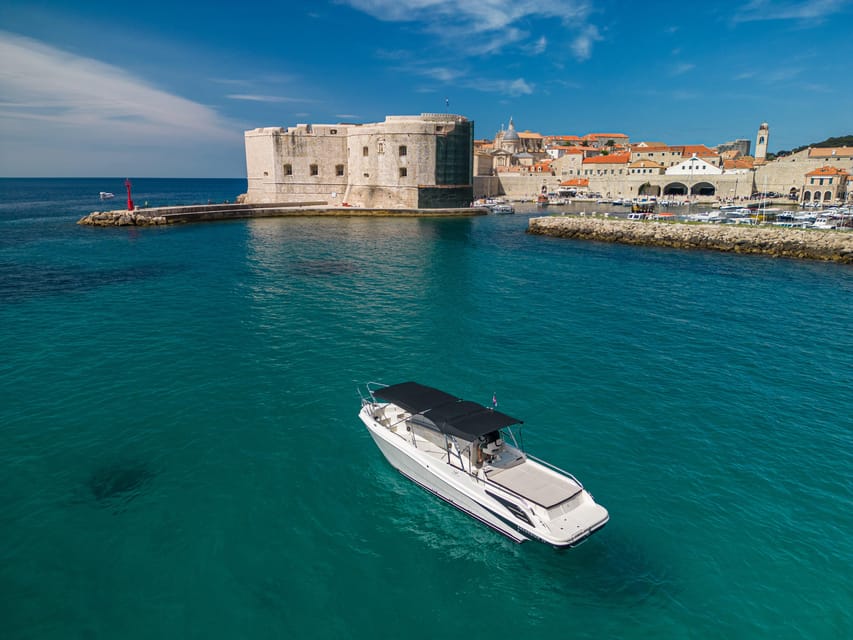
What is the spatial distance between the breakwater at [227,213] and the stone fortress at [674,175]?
1273 inches

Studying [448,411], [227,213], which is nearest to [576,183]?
[227,213]

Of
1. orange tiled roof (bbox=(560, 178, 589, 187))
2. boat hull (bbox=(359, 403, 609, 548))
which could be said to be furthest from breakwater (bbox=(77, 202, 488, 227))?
boat hull (bbox=(359, 403, 609, 548))

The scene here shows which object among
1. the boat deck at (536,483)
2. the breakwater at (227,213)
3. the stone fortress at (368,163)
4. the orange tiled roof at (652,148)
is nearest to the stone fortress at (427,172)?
the stone fortress at (368,163)

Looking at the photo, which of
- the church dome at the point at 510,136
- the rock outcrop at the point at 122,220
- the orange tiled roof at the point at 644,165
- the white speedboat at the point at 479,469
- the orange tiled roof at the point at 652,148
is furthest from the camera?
the church dome at the point at 510,136

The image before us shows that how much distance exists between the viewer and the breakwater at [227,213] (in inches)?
2195

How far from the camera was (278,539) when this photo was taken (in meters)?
9.60

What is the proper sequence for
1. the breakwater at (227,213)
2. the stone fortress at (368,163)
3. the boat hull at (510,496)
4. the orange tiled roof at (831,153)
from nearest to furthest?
the boat hull at (510,496)
the breakwater at (227,213)
the stone fortress at (368,163)
the orange tiled roof at (831,153)

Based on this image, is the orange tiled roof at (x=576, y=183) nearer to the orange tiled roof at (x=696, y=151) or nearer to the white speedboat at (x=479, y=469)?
the orange tiled roof at (x=696, y=151)

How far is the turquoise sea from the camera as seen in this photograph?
327 inches

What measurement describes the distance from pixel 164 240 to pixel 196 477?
40.9 meters

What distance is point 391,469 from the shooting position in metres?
11.9

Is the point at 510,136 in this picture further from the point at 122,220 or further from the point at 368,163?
the point at 122,220

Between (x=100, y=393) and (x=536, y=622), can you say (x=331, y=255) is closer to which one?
(x=100, y=393)

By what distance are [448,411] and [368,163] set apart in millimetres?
60215
